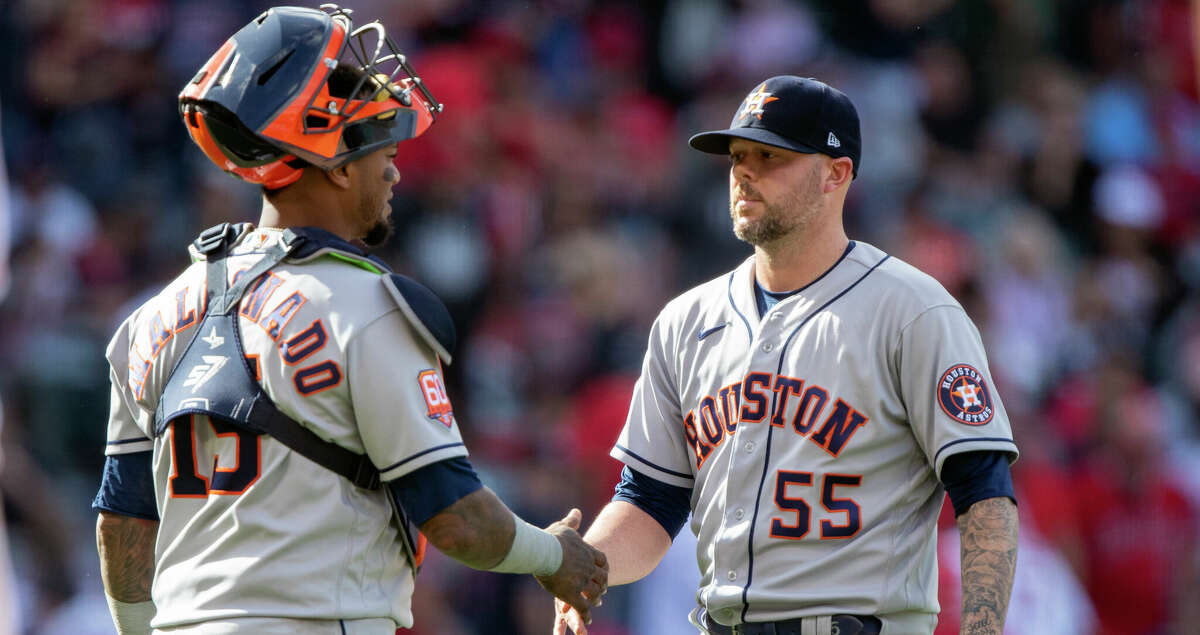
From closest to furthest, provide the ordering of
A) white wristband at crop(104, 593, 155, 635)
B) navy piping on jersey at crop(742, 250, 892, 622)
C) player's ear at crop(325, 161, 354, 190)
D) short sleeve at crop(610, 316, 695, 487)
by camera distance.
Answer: player's ear at crop(325, 161, 354, 190) → white wristband at crop(104, 593, 155, 635) → navy piping on jersey at crop(742, 250, 892, 622) → short sleeve at crop(610, 316, 695, 487)

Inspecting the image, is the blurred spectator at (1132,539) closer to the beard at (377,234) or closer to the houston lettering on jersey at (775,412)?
the houston lettering on jersey at (775,412)

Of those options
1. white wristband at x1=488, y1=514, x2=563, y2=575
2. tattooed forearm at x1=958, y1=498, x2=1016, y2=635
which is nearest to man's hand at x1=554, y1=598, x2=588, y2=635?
white wristband at x1=488, y1=514, x2=563, y2=575

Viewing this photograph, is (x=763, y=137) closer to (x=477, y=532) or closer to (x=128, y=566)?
(x=477, y=532)

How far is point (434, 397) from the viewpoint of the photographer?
10.9 feet

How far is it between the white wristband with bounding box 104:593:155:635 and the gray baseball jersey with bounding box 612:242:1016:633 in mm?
1471

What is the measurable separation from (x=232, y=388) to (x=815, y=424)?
61.4 inches

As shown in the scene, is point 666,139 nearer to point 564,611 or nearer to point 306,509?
point 564,611

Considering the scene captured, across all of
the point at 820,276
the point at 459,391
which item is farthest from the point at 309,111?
the point at 459,391

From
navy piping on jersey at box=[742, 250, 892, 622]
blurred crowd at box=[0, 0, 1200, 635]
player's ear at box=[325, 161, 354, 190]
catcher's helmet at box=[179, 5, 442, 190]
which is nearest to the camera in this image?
catcher's helmet at box=[179, 5, 442, 190]

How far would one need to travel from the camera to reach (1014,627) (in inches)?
313

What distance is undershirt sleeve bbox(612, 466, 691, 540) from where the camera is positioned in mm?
4422

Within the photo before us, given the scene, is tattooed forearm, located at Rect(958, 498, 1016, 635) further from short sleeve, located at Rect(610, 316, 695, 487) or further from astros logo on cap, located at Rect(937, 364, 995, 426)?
short sleeve, located at Rect(610, 316, 695, 487)

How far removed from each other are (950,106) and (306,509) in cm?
854

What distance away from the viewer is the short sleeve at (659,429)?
436 cm
